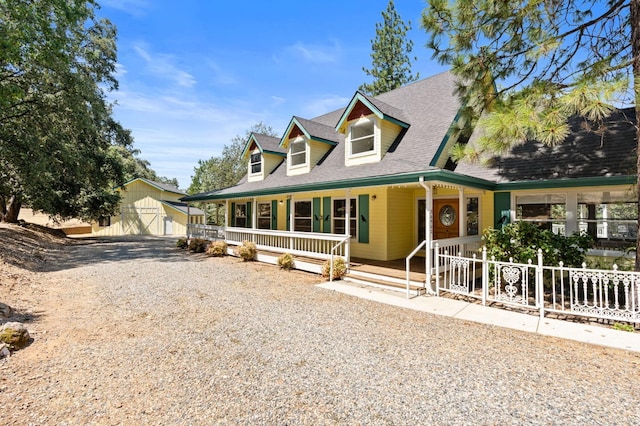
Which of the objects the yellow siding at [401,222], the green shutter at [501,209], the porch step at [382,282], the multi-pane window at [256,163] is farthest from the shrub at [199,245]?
the green shutter at [501,209]

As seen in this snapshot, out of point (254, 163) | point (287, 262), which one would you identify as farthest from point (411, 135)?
point (254, 163)

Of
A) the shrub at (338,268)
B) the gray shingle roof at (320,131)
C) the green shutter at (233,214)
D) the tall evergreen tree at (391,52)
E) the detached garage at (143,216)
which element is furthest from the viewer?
the detached garage at (143,216)

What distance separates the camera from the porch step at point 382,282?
773 cm

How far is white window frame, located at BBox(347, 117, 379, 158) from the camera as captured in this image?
11314 millimetres

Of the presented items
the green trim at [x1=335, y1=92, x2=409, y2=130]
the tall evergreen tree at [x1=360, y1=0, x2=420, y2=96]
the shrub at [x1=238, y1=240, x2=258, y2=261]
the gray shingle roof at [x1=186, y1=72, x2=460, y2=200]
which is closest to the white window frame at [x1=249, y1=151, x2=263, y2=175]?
the gray shingle roof at [x1=186, y1=72, x2=460, y2=200]

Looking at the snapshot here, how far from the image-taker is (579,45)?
6.85m

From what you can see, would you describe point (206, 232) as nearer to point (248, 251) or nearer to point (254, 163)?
point (254, 163)

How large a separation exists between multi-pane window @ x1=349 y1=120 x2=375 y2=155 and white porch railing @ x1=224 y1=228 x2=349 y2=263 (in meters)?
3.74

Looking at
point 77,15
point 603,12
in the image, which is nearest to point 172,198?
point 77,15

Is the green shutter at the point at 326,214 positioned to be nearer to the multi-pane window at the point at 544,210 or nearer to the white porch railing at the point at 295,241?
the white porch railing at the point at 295,241

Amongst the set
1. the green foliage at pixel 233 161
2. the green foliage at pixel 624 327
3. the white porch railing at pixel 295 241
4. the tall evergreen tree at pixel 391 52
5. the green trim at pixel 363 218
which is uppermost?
the tall evergreen tree at pixel 391 52

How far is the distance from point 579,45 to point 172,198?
33.7m

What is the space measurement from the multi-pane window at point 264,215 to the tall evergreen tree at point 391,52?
18734 mm

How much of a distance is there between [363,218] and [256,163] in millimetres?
8102
